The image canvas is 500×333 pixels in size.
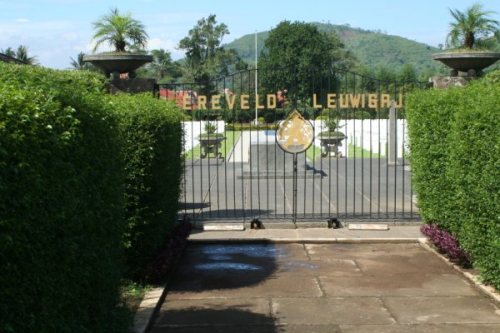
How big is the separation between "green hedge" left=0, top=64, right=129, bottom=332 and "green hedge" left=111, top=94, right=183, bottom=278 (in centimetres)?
199

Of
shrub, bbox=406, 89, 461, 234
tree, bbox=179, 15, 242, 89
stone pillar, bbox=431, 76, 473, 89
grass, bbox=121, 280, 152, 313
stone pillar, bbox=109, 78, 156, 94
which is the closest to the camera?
grass, bbox=121, 280, 152, 313

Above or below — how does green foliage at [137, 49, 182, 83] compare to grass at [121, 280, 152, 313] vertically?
above

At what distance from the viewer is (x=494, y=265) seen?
6.61 metres

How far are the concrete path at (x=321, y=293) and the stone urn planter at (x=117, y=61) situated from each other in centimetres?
316

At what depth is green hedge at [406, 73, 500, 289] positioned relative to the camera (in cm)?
632

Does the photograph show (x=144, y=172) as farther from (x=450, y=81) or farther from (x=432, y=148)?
(x=450, y=81)

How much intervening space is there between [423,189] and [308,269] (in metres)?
2.06

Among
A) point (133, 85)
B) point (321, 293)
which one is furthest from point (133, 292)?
point (133, 85)

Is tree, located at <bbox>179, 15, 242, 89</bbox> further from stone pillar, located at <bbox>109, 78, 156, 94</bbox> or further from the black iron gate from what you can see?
stone pillar, located at <bbox>109, 78, 156, 94</bbox>

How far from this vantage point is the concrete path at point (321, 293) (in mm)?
5957

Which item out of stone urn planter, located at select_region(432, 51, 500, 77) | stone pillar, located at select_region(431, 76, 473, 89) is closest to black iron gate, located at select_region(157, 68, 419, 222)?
stone pillar, located at select_region(431, 76, 473, 89)

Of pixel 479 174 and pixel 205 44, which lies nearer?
pixel 479 174

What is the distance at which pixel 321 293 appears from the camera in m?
7.04

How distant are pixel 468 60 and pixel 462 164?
168 inches
